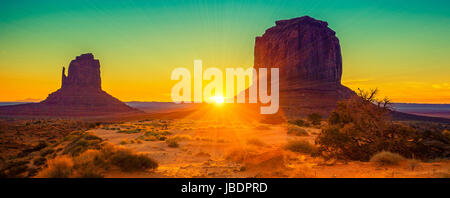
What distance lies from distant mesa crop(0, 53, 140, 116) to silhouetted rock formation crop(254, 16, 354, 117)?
244 ft

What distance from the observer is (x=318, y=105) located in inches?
2731

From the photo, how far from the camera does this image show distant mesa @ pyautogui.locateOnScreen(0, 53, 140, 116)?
9200cm

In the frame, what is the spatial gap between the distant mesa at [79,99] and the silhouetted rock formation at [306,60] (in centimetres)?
7451

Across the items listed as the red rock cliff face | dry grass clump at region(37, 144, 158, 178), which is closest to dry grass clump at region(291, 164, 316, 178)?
dry grass clump at region(37, 144, 158, 178)

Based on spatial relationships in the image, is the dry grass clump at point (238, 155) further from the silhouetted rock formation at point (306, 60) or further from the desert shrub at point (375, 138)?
the silhouetted rock formation at point (306, 60)

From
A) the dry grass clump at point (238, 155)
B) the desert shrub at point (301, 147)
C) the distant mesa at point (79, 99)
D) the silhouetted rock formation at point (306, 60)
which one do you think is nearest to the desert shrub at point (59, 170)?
the dry grass clump at point (238, 155)

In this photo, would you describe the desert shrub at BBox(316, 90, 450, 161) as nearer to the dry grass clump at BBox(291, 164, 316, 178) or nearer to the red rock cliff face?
the dry grass clump at BBox(291, 164, 316, 178)

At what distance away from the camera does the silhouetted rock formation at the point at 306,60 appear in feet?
253

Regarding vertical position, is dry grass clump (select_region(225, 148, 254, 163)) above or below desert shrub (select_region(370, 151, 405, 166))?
below

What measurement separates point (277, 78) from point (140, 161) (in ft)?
280

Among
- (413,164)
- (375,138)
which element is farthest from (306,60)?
(413,164)

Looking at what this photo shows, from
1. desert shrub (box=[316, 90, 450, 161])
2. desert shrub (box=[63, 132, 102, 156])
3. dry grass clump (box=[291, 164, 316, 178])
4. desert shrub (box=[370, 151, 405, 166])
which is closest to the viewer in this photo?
dry grass clump (box=[291, 164, 316, 178])
